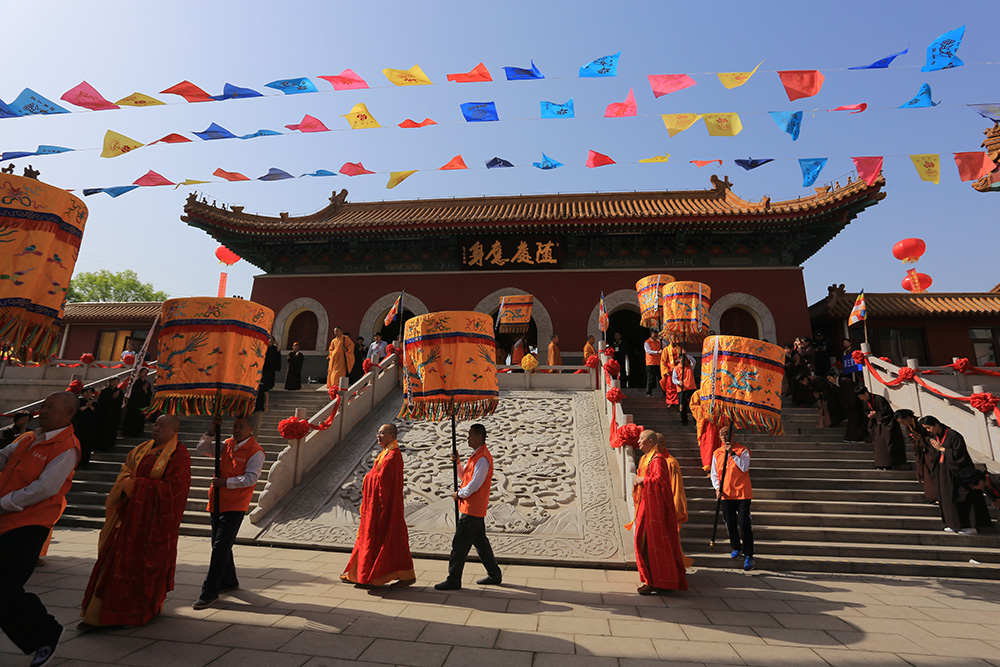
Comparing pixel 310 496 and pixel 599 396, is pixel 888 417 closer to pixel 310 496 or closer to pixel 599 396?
pixel 599 396

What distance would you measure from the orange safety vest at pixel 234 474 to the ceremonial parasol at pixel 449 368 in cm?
135

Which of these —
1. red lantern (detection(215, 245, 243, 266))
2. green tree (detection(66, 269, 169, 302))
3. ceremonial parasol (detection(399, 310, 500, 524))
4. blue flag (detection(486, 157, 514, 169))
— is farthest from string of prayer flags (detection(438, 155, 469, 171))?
green tree (detection(66, 269, 169, 302))

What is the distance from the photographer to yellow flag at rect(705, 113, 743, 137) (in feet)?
21.7

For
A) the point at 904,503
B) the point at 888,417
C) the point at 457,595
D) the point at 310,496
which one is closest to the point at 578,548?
the point at 457,595

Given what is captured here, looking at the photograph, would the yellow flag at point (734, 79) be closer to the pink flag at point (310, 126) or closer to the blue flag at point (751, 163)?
the blue flag at point (751, 163)

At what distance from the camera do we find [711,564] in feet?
16.4

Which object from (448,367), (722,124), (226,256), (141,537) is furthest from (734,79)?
(226,256)

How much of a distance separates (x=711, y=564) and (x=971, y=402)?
198 inches

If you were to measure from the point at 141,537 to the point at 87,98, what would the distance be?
598 centimetres

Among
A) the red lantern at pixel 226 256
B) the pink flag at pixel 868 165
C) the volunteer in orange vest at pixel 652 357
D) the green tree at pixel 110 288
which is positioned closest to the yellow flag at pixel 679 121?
the pink flag at pixel 868 165

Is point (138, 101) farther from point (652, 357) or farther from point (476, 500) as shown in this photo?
point (652, 357)

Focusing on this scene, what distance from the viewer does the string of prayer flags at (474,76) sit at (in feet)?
20.6

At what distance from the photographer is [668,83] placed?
6383 millimetres

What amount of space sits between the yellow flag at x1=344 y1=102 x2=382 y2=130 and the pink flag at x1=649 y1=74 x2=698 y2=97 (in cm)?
395
